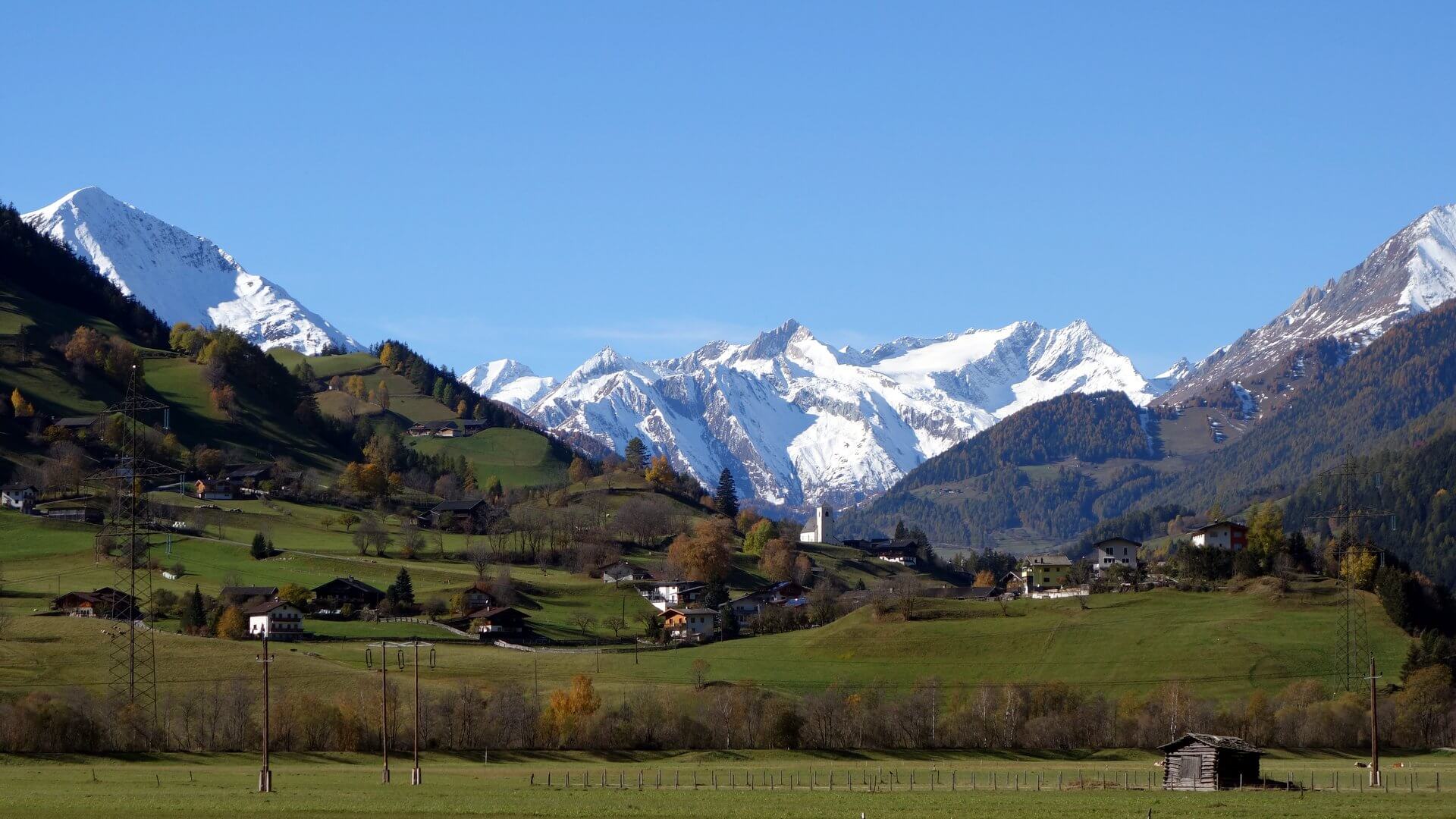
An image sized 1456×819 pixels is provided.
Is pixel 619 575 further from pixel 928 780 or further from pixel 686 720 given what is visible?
pixel 928 780

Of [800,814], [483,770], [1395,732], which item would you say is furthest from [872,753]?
[800,814]

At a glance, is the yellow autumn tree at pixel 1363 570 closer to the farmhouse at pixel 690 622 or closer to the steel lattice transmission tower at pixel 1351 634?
the steel lattice transmission tower at pixel 1351 634

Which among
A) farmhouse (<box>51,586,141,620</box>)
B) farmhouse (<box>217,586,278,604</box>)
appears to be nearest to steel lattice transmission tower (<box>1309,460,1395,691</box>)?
farmhouse (<box>217,586,278,604</box>)

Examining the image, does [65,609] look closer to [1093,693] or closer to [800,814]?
[1093,693]

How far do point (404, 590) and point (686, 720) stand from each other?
6514cm

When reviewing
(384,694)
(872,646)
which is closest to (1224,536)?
(872,646)

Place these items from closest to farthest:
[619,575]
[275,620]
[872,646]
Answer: [872,646] < [275,620] < [619,575]

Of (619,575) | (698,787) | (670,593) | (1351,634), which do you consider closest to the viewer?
(698,787)

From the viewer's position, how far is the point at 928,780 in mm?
84750

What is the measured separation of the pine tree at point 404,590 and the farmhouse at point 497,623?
9.10 m

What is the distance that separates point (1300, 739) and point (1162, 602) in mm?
50991

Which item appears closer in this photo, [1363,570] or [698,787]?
[698,787]

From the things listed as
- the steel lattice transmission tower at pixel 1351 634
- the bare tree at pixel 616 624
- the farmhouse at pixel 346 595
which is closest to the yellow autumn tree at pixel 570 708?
the bare tree at pixel 616 624

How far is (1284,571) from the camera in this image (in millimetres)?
Result: 164250
